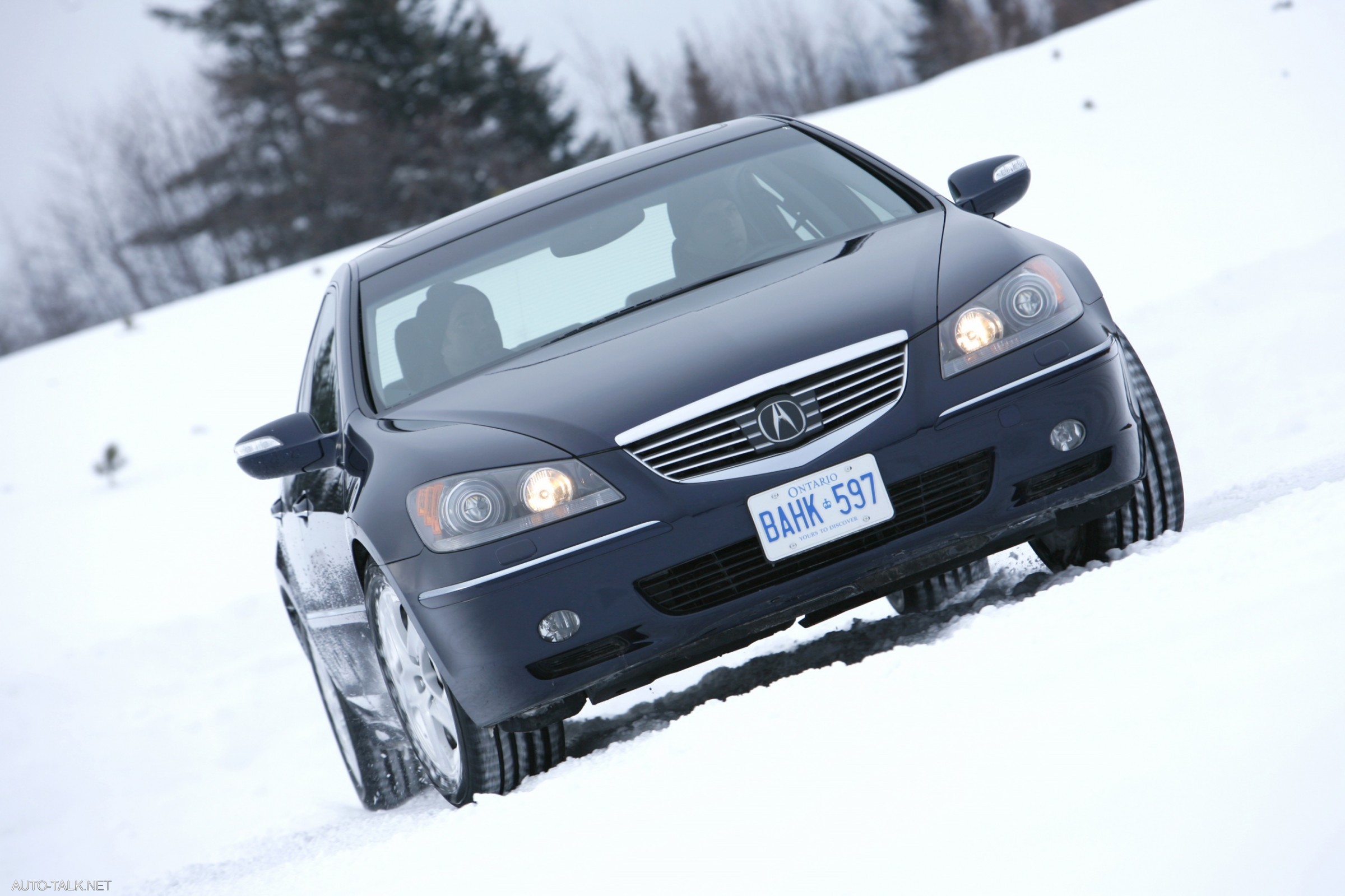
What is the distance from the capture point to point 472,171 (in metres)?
41.1

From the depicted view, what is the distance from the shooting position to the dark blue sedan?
10.2ft

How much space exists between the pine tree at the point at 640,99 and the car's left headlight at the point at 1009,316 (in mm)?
58607

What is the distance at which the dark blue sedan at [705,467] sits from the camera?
3102 mm

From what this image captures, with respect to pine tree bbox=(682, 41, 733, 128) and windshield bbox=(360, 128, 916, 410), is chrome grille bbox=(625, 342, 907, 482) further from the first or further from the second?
pine tree bbox=(682, 41, 733, 128)

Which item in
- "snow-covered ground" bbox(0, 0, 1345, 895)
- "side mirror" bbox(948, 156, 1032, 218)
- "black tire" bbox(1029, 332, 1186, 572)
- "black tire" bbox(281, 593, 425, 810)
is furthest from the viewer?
"black tire" bbox(281, 593, 425, 810)

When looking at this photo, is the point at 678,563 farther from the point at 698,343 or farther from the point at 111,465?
the point at 111,465

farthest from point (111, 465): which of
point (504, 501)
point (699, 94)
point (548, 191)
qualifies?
point (699, 94)

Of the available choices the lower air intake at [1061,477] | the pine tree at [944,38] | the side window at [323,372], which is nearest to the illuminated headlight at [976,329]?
the lower air intake at [1061,477]

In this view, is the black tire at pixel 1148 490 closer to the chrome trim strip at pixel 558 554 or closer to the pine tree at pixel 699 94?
the chrome trim strip at pixel 558 554

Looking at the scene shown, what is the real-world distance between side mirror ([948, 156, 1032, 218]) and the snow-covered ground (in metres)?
1.16

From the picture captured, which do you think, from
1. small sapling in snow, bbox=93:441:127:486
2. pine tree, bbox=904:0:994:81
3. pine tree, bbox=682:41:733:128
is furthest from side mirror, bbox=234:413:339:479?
pine tree, bbox=682:41:733:128

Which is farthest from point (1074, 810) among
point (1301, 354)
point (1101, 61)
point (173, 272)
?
point (173, 272)

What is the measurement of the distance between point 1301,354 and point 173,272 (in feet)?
162

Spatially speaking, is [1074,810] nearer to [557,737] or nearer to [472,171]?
[557,737]
